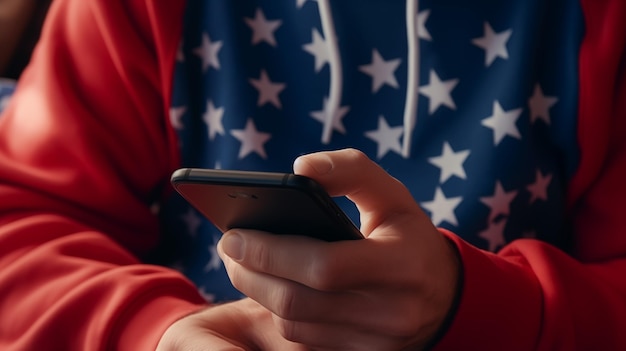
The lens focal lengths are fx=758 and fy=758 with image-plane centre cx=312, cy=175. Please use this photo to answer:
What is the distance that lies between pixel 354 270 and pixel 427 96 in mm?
272

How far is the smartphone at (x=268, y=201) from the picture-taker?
385 mm

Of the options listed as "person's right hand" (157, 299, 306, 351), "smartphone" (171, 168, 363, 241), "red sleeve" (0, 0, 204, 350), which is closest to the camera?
"smartphone" (171, 168, 363, 241)

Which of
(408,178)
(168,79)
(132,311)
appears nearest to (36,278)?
(132,311)

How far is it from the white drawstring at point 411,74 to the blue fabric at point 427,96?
0.01m

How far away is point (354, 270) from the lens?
1.41ft

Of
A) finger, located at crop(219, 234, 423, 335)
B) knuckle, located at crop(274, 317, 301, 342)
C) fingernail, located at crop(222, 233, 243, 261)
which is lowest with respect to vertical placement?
knuckle, located at crop(274, 317, 301, 342)

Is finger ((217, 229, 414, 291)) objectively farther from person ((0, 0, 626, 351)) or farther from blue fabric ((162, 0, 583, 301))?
blue fabric ((162, 0, 583, 301))

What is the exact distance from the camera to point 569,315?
1.83 feet

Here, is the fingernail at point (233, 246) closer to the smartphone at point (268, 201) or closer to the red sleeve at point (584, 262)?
the smartphone at point (268, 201)

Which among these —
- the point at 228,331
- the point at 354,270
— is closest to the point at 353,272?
the point at 354,270

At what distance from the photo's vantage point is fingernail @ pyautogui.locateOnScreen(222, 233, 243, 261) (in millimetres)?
454

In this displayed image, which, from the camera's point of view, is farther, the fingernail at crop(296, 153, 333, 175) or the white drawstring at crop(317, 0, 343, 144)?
the white drawstring at crop(317, 0, 343, 144)

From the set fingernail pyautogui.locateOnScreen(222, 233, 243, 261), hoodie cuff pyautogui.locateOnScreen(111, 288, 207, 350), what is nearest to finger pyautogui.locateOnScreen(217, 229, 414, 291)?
fingernail pyautogui.locateOnScreen(222, 233, 243, 261)

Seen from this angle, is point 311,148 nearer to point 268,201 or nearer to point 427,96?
point 427,96
